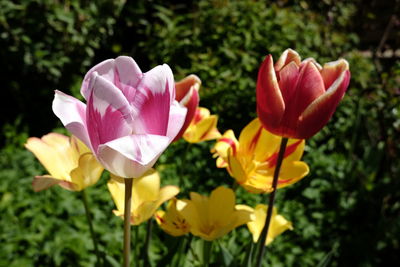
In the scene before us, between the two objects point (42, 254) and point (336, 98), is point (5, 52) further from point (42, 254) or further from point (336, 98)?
point (336, 98)

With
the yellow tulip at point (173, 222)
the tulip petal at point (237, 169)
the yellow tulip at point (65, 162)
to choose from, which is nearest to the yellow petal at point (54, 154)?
the yellow tulip at point (65, 162)

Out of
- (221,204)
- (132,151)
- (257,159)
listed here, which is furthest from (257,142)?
(132,151)

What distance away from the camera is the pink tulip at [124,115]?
0.56 m

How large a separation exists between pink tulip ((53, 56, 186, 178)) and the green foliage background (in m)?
0.64

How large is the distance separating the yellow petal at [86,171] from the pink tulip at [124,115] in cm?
20

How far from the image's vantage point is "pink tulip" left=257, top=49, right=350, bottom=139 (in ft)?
2.45

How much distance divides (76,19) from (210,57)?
3.24ft

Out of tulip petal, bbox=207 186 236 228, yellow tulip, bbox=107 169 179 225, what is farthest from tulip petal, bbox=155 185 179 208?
tulip petal, bbox=207 186 236 228

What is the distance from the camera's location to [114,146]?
0.55 m

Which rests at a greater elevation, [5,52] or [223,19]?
[223,19]

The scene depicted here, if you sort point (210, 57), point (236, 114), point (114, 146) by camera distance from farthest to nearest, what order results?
point (210, 57)
point (236, 114)
point (114, 146)

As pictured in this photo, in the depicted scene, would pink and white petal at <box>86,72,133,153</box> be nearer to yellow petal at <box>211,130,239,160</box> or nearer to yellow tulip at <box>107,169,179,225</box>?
yellow tulip at <box>107,169,179,225</box>

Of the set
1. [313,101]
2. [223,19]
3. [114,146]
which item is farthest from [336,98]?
[223,19]

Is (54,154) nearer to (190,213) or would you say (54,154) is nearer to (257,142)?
(190,213)
